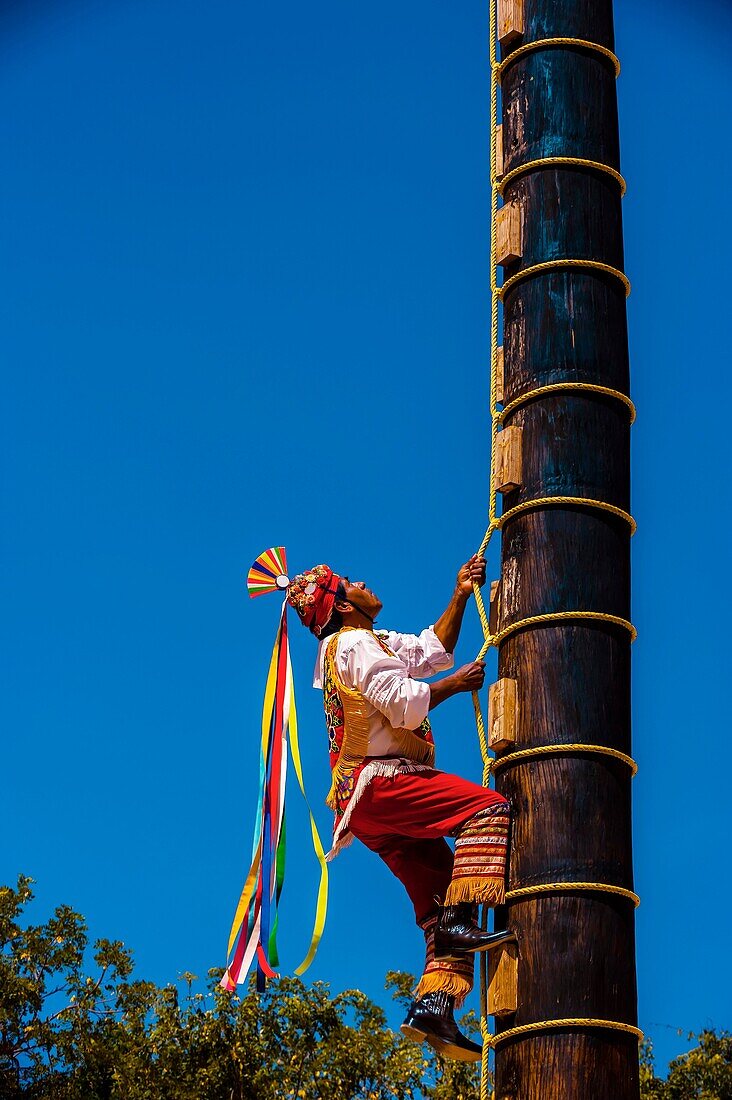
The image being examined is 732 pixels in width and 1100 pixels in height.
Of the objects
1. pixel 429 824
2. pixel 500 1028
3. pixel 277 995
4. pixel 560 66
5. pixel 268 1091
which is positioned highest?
pixel 560 66

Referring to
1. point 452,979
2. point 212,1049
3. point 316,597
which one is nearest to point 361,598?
point 316,597

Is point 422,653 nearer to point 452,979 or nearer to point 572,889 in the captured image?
point 452,979

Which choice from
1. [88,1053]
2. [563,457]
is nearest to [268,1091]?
[88,1053]

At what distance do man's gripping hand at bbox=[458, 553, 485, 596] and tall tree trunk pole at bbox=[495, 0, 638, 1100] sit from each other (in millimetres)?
462

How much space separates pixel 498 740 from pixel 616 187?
6.63 feet

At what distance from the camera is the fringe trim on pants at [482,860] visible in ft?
16.6

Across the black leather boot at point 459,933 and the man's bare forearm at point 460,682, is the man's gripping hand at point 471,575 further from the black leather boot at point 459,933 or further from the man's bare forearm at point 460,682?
the black leather boot at point 459,933

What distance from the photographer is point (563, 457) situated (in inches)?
213

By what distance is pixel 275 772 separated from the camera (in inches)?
247

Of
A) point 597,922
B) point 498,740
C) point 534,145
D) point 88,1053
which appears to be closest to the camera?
point 597,922

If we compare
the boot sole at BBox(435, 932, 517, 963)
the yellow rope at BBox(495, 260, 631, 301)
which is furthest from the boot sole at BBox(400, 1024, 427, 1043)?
the yellow rope at BBox(495, 260, 631, 301)

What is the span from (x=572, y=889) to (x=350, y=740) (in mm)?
1188

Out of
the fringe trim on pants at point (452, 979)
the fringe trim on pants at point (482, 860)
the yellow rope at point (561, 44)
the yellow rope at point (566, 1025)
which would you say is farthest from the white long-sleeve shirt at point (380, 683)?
the yellow rope at point (561, 44)

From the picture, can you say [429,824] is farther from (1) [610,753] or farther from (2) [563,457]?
(2) [563,457]
